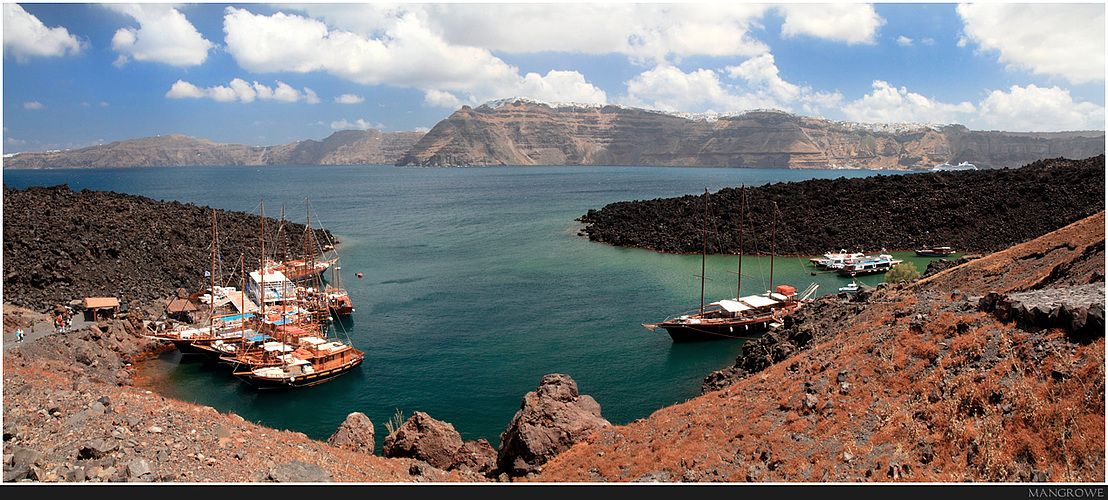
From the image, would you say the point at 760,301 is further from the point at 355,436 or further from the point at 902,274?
the point at 355,436

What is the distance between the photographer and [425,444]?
21.4 metres

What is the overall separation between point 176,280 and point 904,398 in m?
55.7

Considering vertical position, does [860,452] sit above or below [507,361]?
above

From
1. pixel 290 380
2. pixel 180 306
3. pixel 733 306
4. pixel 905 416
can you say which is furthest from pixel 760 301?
pixel 180 306

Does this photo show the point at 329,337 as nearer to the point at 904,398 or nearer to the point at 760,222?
the point at 904,398

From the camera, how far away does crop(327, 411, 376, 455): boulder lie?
22761 mm

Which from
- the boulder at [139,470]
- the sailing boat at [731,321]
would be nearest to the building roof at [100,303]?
the boulder at [139,470]

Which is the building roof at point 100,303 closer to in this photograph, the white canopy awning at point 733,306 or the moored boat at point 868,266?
the white canopy awning at point 733,306

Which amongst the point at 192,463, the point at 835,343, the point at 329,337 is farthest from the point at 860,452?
the point at 329,337

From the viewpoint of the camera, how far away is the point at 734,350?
39.5m

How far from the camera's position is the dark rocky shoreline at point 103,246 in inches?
1853

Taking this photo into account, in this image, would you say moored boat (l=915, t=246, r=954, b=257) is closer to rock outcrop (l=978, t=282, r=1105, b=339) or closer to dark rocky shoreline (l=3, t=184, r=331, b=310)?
rock outcrop (l=978, t=282, r=1105, b=339)

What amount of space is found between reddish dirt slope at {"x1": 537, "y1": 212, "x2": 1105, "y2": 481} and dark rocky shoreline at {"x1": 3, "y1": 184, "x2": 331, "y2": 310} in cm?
4458

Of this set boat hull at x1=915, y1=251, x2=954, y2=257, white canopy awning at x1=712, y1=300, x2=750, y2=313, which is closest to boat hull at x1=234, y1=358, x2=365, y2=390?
white canopy awning at x1=712, y1=300, x2=750, y2=313
